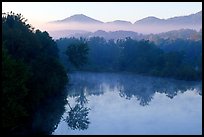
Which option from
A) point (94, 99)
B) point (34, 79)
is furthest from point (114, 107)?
point (34, 79)

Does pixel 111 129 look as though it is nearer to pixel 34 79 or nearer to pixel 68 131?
pixel 68 131

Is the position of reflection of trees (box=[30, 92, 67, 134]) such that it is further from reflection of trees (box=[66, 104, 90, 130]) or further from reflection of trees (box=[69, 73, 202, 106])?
reflection of trees (box=[69, 73, 202, 106])

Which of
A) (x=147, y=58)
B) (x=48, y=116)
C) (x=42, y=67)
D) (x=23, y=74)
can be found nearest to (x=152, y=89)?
(x=42, y=67)

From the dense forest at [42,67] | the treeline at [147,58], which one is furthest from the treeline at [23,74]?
the treeline at [147,58]

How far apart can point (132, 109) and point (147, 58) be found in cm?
1890

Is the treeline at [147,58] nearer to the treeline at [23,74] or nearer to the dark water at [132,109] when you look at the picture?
the dark water at [132,109]

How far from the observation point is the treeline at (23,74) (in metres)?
8.40

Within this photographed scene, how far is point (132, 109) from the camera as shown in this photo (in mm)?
15625

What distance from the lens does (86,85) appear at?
2542 cm

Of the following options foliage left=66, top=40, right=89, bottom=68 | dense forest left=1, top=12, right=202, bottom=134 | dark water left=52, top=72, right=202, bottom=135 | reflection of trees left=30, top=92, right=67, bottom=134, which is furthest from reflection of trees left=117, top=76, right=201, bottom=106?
reflection of trees left=30, top=92, right=67, bottom=134

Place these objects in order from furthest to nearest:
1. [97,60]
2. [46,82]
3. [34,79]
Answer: [97,60]
[46,82]
[34,79]

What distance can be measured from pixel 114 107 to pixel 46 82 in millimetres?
3182

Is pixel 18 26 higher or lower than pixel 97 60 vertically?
higher

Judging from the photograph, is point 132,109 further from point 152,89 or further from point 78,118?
point 152,89
